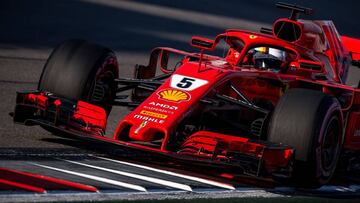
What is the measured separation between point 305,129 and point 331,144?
66 centimetres

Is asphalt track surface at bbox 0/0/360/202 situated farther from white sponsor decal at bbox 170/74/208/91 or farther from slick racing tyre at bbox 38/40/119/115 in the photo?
white sponsor decal at bbox 170/74/208/91

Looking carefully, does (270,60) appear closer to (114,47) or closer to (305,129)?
(305,129)

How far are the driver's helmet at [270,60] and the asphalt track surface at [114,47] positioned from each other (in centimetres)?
159

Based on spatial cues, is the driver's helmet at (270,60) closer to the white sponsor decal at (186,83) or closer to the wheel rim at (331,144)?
the white sponsor decal at (186,83)

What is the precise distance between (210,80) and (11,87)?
167 inches

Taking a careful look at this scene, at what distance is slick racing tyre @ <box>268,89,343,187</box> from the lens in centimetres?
879

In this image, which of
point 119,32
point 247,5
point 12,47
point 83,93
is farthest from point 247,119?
point 247,5

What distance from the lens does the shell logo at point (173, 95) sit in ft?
30.3

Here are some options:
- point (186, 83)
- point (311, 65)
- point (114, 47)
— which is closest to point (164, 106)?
point (186, 83)

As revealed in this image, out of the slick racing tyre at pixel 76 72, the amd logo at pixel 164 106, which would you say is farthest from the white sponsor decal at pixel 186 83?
the slick racing tyre at pixel 76 72

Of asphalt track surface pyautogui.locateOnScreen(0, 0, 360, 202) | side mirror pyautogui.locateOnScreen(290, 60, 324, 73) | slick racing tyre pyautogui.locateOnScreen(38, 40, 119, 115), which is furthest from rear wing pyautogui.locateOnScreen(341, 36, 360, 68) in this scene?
slick racing tyre pyautogui.locateOnScreen(38, 40, 119, 115)

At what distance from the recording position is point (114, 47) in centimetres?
1762

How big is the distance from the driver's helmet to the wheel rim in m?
1.44

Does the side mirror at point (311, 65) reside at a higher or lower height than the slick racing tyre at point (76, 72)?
higher
